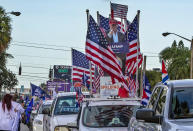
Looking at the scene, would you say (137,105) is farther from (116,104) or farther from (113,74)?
(113,74)

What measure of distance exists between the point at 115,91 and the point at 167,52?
59417 millimetres

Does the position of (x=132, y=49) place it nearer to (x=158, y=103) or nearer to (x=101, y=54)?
(x=101, y=54)

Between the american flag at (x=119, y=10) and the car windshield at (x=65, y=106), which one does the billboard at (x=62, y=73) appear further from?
the car windshield at (x=65, y=106)

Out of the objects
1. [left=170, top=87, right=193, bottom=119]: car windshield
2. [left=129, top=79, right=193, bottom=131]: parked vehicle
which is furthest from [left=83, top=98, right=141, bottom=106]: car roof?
[left=170, top=87, right=193, bottom=119]: car windshield

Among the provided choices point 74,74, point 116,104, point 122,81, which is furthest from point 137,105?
point 74,74

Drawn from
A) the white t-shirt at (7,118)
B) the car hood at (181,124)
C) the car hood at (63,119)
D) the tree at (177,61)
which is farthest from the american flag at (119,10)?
the tree at (177,61)

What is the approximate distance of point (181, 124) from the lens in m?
6.16

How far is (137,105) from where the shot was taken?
11.8 metres

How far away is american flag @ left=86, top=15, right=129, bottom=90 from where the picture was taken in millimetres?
16078

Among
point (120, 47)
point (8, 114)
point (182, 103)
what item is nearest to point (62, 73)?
point (120, 47)

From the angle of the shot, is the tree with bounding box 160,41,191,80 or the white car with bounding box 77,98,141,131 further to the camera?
the tree with bounding box 160,41,191,80

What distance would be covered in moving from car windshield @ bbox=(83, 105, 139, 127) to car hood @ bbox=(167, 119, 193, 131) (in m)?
4.70

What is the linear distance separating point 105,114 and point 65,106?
4.55 m

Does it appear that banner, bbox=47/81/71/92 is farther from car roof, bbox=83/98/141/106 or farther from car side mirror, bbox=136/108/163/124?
car side mirror, bbox=136/108/163/124
